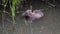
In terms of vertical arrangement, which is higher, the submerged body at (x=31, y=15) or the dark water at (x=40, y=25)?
the submerged body at (x=31, y=15)

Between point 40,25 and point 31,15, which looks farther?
point 31,15

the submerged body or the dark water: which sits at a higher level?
the submerged body

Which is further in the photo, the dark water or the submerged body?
the submerged body

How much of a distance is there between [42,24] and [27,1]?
0.82m

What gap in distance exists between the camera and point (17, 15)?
3.69 meters

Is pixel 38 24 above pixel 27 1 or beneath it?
beneath

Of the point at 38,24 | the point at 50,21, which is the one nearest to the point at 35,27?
the point at 38,24

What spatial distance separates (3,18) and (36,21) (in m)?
0.59

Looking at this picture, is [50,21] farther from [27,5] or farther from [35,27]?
Answer: [27,5]

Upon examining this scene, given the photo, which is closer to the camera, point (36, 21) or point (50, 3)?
point (36, 21)

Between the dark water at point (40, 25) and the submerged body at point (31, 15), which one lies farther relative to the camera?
the submerged body at point (31, 15)

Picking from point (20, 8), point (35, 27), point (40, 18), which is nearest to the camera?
point (35, 27)

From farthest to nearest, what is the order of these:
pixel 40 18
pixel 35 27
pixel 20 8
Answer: pixel 20 8
pixel 40 18
pixel 35 27

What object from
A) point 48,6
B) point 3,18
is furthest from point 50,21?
point 3,18
